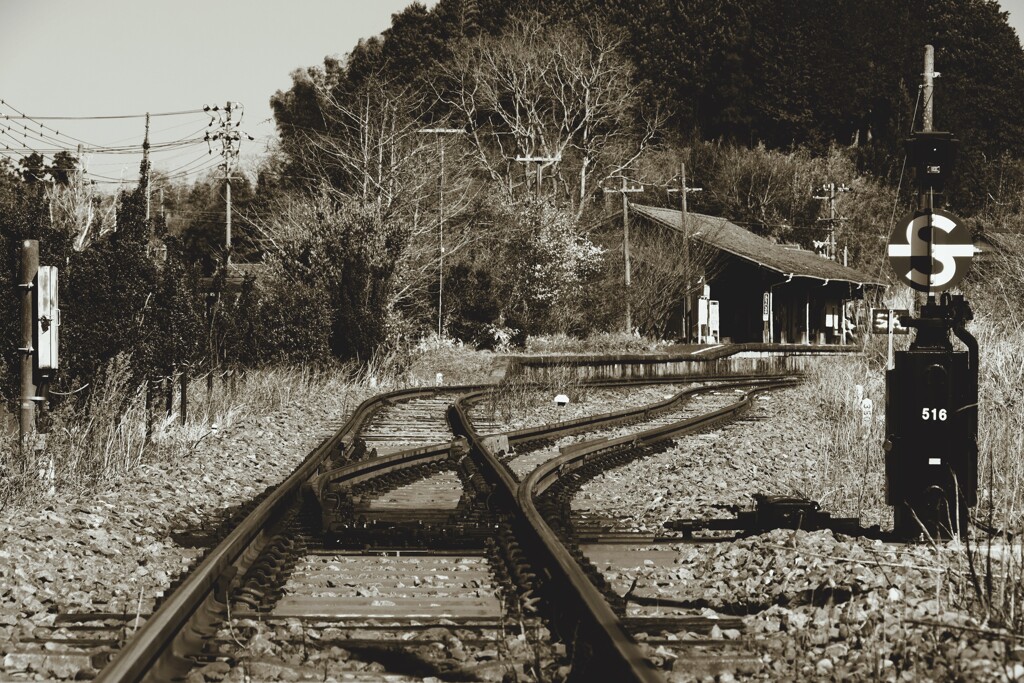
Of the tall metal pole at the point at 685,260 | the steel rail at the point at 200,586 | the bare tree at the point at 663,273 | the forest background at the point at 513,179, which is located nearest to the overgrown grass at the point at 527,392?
the forest background at the point at 513,179

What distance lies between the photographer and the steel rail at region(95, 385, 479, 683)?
3865 mm

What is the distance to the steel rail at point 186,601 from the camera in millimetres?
3865

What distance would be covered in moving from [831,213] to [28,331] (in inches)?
2269

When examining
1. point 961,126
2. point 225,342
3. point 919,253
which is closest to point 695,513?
point 919,253

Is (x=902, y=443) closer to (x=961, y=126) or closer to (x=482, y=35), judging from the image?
(x=482, y=35)

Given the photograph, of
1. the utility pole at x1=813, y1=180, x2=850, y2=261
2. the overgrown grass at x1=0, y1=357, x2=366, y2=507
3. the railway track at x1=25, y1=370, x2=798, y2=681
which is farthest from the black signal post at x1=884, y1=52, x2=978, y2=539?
the utility pole at x1=813, y1=180, x2=850, y2=261

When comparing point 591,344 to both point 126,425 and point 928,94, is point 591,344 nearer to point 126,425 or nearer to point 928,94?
point 928,94

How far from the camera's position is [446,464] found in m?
11.2

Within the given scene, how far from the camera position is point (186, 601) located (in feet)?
15.4

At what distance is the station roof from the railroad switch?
130ft

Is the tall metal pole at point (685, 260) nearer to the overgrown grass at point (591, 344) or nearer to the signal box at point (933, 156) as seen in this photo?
the overgrown grass at point (591, 344)

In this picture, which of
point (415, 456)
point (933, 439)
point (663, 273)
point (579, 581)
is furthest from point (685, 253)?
point (579, 581)

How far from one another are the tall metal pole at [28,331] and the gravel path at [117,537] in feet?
3.32

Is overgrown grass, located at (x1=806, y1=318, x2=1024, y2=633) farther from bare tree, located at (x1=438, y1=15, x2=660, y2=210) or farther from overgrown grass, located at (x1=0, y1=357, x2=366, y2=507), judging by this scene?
bare tree, located at (x1=438, y1=15, x2=660, y2=210)
